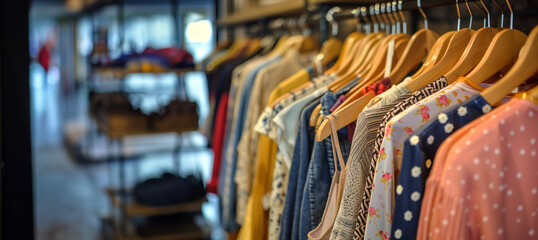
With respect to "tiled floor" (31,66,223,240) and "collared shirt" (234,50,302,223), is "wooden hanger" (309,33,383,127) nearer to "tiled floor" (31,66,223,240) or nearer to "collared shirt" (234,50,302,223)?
"collared shirt" (234,50,302,223)

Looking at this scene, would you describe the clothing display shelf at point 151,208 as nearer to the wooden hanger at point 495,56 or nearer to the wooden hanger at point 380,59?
the wooden hanger at point 380,59

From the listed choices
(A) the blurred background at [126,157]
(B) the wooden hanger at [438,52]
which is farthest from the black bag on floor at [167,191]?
(B) the wooden hanger at [438,52]

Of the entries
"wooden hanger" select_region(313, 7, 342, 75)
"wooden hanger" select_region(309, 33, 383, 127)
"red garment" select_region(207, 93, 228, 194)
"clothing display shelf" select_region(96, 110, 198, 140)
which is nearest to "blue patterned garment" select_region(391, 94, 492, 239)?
"wooden hanger" select_region(309, 33, 383, 127)

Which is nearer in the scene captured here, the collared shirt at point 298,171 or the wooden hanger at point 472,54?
the wooden hanger at point 472,54

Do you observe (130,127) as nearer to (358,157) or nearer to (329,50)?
(329,50)

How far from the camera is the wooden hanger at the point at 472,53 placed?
1.16 metres

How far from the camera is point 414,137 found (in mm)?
1015

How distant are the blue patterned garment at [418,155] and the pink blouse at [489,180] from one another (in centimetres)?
7

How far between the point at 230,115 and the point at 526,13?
1.22 metres

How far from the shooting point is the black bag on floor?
3398 millimetres

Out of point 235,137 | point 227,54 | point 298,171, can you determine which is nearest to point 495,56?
point 298,171

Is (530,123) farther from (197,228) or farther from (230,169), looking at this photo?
(197,228)

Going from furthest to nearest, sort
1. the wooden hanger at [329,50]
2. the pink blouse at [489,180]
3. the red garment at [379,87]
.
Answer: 1. the wooden hanger at [329,50]
2. the red garment at [379,87]
3. the pink blouse at [489,180]

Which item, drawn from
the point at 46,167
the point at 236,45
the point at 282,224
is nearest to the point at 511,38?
the point at 282,224
